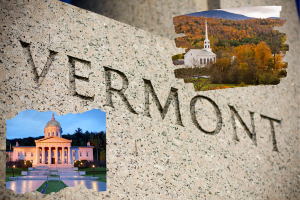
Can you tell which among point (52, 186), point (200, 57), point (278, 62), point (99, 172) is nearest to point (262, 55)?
point (278, 62)

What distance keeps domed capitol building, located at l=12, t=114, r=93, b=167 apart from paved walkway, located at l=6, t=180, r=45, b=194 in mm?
213

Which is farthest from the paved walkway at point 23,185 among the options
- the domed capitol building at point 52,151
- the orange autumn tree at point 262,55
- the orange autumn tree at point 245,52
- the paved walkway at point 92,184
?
the orange autumn tree at point 262,55

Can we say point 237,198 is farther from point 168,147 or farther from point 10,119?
point 10,119

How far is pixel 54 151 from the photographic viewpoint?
3430 mm

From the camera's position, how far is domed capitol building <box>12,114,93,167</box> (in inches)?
131

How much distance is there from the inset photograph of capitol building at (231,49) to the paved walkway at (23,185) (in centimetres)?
233

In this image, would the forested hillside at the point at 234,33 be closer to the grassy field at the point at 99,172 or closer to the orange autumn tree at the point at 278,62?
the orange autumn tree at the point at 278,62

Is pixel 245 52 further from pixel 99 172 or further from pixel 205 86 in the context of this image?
pixel 99 172

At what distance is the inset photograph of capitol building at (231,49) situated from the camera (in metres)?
4.75

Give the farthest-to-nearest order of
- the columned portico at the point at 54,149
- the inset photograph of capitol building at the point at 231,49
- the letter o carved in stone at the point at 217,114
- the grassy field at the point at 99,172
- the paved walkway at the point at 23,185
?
the inset photograph of capitol building at the point at 231,49 < the letter o carved in stone at the point at 217,114 < the grassy field at the point at 99,172 < the columned portico at the point at 54,149 < the paved walkway at the point at 23,185

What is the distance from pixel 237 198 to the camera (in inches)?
167

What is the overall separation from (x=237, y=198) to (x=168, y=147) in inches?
50.2

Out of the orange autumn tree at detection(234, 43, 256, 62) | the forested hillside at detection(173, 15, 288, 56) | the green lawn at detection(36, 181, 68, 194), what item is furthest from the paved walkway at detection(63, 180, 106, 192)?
the orange autumn tree at detection(234, 43, 256, 62)

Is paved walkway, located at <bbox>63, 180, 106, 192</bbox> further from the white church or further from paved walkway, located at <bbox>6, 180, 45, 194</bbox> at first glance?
the white church
